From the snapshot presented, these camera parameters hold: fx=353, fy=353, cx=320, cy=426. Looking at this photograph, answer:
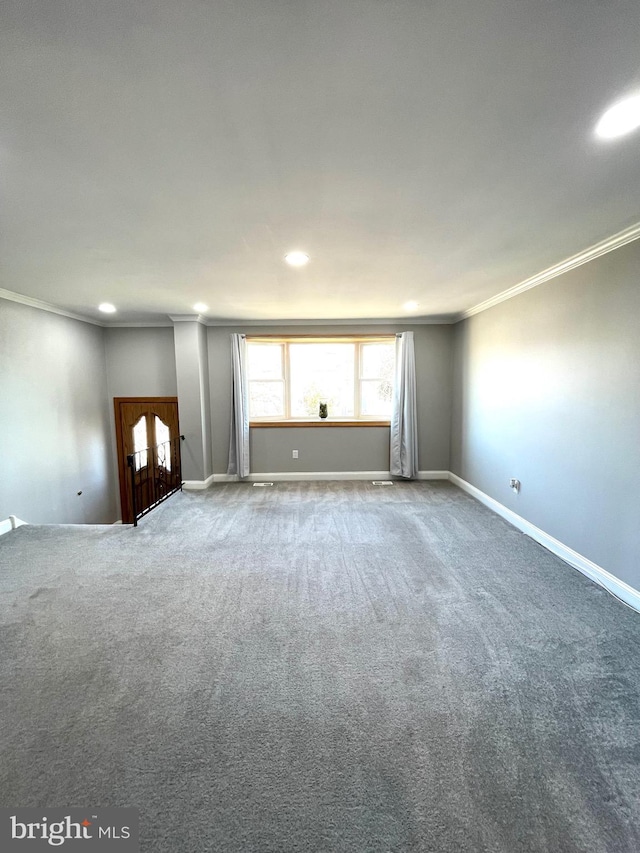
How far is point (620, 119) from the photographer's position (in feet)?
4.07

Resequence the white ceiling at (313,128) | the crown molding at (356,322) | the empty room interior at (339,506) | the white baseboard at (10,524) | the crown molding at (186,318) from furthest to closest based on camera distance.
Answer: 1. the crown molding at (356,322)
2. the crown molding at (186,318)
3. the white baseboard at (10,524)
4. the empty room interior at (339,506)
5. the white ceiling at (313,128)

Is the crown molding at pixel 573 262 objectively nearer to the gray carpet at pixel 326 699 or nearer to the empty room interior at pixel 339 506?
the empty room interior at pixel 339 506

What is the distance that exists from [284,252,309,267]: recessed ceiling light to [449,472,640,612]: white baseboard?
304 centimetres

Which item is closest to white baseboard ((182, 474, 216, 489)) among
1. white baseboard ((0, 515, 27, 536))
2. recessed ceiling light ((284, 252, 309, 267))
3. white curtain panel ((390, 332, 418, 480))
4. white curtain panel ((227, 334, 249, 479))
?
white curtain panel ((227, 334, 249, 479))

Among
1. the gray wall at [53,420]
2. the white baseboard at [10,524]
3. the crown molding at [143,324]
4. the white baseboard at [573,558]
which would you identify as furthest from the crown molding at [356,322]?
the white baseboard at [10,524]

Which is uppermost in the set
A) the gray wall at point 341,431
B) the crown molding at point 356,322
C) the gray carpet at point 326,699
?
the crown molding at point 356,322

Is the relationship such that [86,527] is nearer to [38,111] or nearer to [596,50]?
[38,111]

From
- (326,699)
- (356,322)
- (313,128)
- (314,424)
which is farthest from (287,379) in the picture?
(326,699)

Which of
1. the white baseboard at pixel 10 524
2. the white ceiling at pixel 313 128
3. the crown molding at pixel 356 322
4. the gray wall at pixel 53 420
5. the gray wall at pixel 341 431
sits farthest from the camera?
the gray wall at pixel 341 431

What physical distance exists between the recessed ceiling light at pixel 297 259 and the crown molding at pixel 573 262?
198 centimetres

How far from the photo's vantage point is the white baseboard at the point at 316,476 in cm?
531

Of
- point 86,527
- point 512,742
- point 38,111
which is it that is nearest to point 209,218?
point 38,111

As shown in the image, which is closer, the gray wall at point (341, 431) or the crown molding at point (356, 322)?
the crown molding at point (356, 322)

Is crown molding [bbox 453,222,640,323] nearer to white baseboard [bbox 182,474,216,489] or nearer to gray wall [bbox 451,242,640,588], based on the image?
gray wall [bbox 451,242,640,588]
